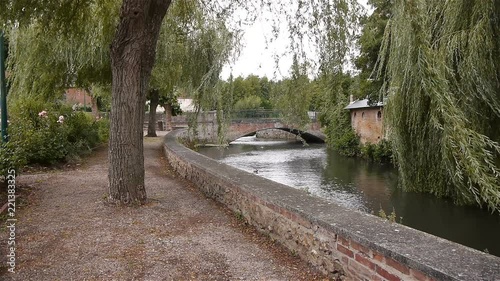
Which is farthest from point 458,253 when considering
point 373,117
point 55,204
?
point 373,117

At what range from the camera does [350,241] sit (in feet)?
9.46

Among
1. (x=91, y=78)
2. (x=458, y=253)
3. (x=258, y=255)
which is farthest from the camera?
(x=91, y=78)

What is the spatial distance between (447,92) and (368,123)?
1695 centimetres

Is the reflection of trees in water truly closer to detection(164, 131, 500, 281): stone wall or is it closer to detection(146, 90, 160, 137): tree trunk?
detection(164, 131, 500, 281): stone wall

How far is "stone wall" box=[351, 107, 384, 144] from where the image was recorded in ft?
67.2

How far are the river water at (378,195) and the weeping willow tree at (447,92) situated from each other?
1.06 m

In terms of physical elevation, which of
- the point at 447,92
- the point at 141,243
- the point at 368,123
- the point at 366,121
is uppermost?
the point at 447,92

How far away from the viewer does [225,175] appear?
5793 millimetres

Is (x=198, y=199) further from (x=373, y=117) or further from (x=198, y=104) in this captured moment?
(x=373, y=117)

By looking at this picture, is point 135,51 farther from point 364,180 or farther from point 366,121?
point 366,121

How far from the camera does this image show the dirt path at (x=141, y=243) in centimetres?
336

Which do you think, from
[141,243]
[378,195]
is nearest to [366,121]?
[378,195]

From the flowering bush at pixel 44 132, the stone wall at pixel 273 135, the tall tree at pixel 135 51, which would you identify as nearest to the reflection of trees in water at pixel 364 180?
the tall tree at pixel 135 51

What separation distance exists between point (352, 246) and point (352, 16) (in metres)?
3.51
